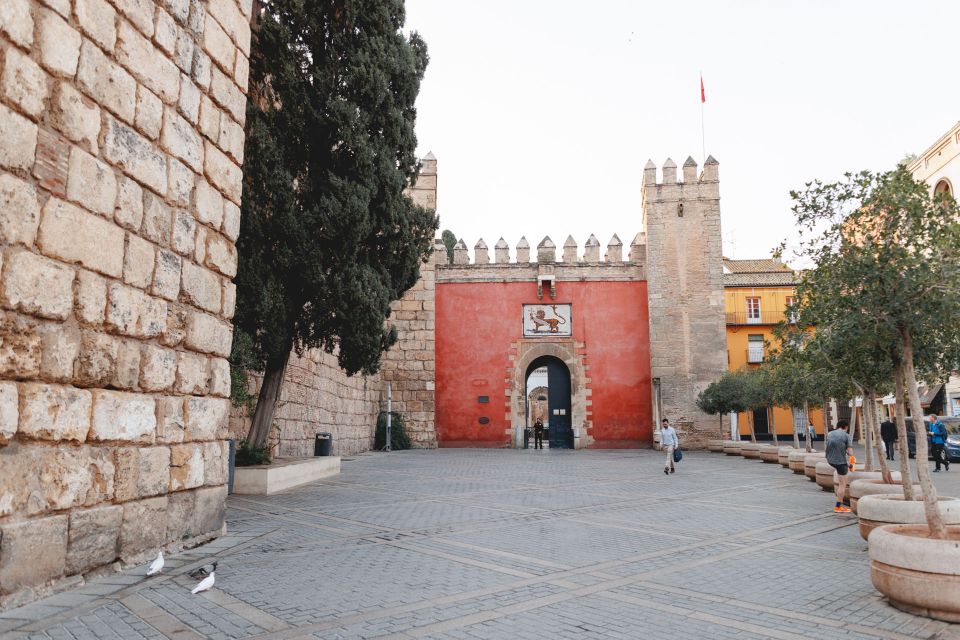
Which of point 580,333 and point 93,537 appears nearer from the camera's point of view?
point 93,537

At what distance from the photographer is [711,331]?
21844mm

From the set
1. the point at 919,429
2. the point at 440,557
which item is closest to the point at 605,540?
the point at 440,557

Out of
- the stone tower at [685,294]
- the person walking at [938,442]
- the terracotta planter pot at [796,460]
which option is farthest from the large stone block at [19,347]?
the stone tower at [685,294]

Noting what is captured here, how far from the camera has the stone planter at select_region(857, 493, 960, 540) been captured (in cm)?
464

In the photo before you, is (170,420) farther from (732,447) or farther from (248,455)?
(732,447)

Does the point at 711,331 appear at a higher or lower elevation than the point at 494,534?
higher

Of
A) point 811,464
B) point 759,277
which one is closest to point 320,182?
point 811,464

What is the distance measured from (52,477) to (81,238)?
1.36m

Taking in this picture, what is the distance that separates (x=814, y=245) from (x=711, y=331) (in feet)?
55.2

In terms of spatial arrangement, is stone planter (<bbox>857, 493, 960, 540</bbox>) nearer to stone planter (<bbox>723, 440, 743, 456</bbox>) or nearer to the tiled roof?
stone planter (<bbox>723, 440, 743, 456</bbox>)

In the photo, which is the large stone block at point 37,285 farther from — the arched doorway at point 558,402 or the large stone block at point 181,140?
the arched doorway at point 558,402

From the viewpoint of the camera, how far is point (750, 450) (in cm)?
1808

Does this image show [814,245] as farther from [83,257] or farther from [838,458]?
[83,257]

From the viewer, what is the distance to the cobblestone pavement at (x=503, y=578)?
3357mm
